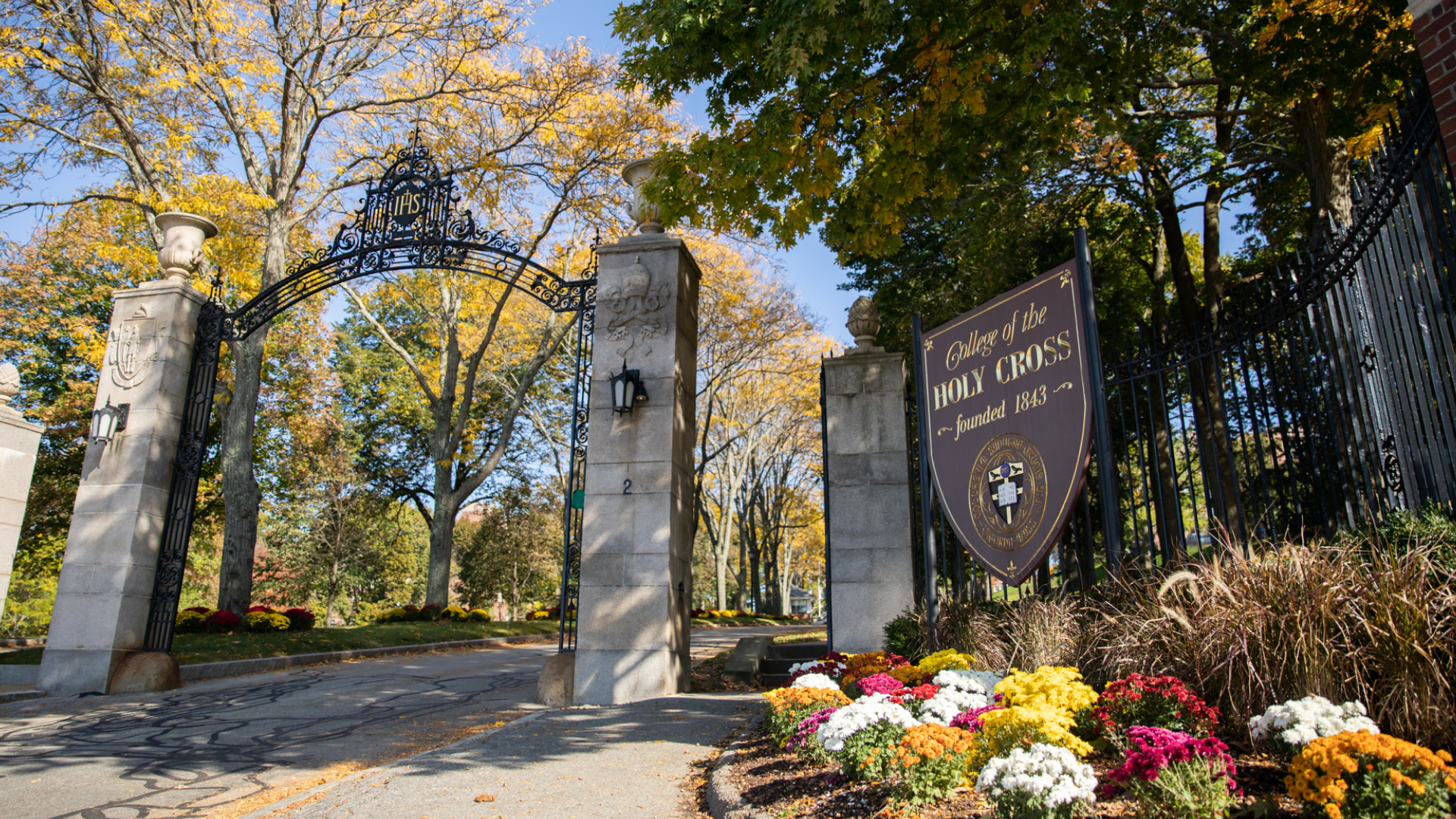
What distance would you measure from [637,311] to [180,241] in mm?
6569

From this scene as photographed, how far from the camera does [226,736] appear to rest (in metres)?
6.70

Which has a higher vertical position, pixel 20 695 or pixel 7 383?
pixel 7 383

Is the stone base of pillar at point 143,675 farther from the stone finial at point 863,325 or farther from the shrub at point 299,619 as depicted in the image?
the stone finial at point 863,325

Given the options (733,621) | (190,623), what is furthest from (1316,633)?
(733,621)

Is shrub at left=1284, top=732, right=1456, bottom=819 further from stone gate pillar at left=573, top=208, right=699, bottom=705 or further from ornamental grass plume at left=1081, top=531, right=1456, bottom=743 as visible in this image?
stone gate pillar at left=573, top=208, right=699, bottom=705

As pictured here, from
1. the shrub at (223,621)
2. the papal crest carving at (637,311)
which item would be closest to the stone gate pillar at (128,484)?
the shrub at (223,621)

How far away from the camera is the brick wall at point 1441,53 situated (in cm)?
424

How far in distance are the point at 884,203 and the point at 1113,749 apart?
5.18m

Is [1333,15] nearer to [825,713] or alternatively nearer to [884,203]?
[884,203]

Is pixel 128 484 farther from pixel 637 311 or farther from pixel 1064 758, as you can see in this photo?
pixel 1064 758

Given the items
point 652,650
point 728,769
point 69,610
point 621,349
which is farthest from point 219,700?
point 728,769

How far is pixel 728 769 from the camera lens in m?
4.66

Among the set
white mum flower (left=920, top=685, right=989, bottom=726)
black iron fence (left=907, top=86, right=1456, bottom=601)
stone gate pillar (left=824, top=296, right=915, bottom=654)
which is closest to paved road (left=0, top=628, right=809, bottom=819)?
white mum flower (left=920, top=685, right=989, bottom=726)

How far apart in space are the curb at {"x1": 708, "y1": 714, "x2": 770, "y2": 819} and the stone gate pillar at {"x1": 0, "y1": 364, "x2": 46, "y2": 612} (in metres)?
8.73
